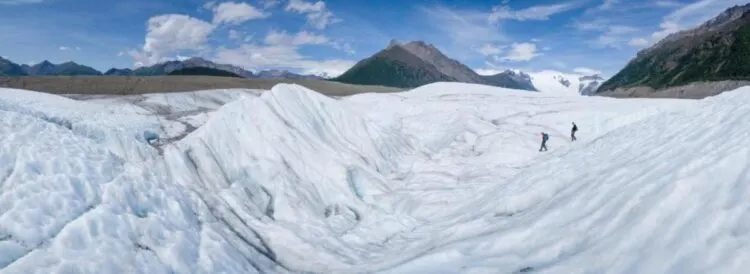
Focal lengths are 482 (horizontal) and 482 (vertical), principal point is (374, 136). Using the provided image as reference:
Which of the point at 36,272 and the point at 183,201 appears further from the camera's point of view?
the point at 183,201

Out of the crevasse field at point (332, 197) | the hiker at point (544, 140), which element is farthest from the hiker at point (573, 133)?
the crevasse field at point (332, 197)

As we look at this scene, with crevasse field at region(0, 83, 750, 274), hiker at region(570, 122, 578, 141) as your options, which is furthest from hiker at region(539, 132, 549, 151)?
hiker at region(570, 122, 578, 141)

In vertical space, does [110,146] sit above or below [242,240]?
above

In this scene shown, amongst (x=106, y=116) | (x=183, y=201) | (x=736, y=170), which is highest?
(x=736, y=170)

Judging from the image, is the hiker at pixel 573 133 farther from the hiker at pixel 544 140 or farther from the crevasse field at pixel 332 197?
the crevasse field at pixel 332 197

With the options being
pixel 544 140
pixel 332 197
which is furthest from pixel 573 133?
pixel 332 197

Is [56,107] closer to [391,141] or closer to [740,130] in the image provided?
[391,141]

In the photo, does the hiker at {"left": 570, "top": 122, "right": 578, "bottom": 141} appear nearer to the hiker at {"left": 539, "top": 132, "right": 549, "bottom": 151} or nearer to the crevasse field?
the hiker at {"left": 539, "top": 132, "right": 549, "bottom": 151}

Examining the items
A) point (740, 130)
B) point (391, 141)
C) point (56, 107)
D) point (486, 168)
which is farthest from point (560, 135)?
point (56, 107)

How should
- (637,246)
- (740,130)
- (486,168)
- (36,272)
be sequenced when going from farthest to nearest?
(486,168) < (740,130) < (36,272) < (637,246)

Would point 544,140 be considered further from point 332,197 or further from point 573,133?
point 332,197
